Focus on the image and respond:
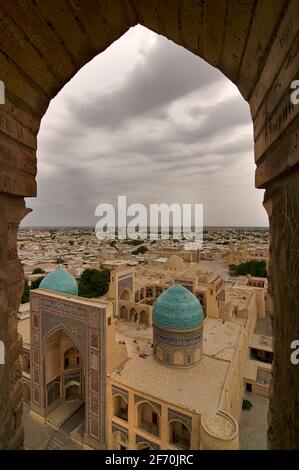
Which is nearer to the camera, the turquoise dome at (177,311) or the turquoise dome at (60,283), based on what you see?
the turquoise dome at (177,311)

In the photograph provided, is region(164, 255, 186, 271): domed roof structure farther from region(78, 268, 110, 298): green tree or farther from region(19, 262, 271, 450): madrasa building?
region(19, 262, 271, 450): madrasa building

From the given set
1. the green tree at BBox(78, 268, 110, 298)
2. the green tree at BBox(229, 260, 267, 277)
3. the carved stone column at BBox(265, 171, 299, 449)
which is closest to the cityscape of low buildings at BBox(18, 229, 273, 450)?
the carved stone column at BBox(265, 171, 299, 449)

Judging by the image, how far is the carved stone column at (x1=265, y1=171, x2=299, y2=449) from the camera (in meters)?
1.17

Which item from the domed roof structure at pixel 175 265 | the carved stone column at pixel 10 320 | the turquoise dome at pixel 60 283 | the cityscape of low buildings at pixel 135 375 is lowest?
the cityscape of low buildings at pixel 135 375

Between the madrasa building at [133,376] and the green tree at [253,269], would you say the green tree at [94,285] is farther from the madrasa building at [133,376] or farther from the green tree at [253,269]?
the green tree at [253,269]

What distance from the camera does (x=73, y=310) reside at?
782 cm

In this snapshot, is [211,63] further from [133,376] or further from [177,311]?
[133,376]

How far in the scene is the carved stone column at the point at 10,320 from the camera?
1500 mm

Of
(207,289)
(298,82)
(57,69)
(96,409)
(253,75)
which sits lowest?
(96,409)

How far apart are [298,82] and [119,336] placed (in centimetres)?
1026

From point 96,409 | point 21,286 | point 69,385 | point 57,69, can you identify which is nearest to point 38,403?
point 69,385

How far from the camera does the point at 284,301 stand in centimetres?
131

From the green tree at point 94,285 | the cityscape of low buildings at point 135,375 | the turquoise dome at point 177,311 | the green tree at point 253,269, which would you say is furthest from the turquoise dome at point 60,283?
the green tree at point 253,269
